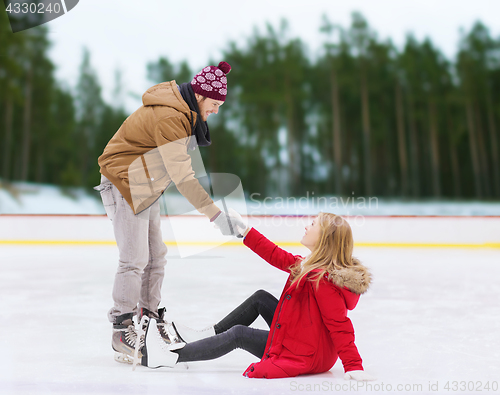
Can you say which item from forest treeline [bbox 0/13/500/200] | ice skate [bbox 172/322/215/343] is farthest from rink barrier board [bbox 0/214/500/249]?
ice skate [bbox 172/322/215/343]

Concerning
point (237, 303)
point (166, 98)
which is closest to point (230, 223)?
point (166, 98)

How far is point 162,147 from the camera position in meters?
1.62

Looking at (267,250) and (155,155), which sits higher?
(155,155)

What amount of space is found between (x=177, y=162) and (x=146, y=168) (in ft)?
0.45

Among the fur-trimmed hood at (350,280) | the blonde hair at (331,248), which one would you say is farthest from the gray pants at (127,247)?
the fur-trimmed hood at (350,280)

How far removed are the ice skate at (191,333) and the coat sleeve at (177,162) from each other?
433 millimetres

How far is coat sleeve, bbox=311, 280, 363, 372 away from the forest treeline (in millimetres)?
5834

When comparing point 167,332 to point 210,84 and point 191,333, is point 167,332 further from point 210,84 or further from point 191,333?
point 210,84

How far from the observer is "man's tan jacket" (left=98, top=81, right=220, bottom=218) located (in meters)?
1.62

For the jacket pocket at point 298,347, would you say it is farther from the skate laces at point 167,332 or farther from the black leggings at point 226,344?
the skate laces at point 167,332

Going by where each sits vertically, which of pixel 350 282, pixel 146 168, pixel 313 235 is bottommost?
pixel 350 282

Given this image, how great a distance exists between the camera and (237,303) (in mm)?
2766

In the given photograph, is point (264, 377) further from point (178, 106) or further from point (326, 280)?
point (178, 106)

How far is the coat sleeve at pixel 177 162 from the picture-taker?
1613 millimetres
